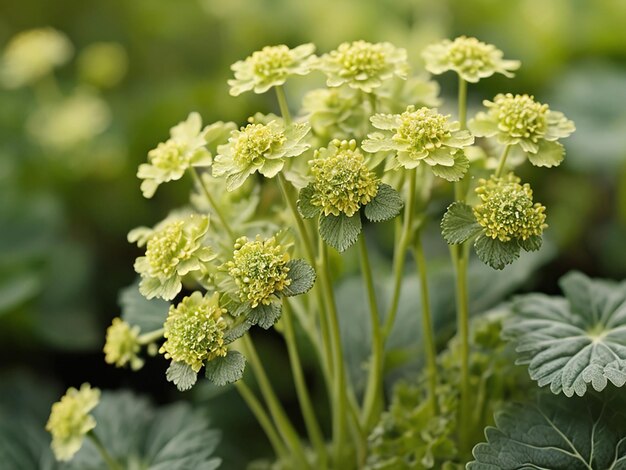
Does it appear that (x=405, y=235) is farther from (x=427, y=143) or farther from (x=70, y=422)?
(x=70, y=422)

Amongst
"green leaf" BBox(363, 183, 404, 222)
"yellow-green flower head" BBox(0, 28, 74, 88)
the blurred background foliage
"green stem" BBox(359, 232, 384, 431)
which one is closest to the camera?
"green leaf" BBox(363, 183, 404, 222)

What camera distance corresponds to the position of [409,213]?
0.73 metres

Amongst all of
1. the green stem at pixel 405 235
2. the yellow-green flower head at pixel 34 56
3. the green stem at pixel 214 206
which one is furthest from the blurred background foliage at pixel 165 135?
the green stem at pixel 214 206

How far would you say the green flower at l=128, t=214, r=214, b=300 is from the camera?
27.6 inches

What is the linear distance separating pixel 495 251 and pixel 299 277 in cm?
18

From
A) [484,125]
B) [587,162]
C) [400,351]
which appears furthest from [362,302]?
[587,162]

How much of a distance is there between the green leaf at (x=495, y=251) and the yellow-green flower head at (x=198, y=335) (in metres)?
0.24

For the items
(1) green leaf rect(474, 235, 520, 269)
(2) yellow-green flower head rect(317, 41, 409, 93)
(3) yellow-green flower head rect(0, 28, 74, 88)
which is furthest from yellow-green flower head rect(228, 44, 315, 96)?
(3) yellow-green flower head rect(0, 28, 74, 88)

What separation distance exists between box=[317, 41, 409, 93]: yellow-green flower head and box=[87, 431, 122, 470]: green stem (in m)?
0.46

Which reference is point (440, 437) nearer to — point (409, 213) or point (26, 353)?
point (409, 213)

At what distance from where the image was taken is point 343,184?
2.18 feet

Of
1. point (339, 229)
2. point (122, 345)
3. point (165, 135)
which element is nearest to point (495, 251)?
point (339, 229)

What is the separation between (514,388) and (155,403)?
2.13 feet

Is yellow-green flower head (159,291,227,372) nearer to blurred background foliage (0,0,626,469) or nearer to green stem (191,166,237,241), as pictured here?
green stem (191,166,237,241)
